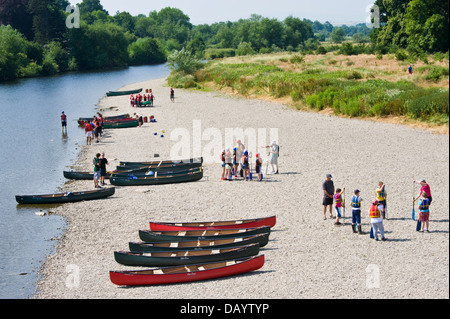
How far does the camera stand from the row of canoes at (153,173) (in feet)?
88.2

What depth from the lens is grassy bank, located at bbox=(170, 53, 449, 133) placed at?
38.0 metres

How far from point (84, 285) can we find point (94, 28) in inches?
4640

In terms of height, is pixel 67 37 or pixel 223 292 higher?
pixel 67 37

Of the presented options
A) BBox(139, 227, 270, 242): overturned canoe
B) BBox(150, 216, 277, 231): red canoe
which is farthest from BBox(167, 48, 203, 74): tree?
BBox(139, 227, 270, 242): overturned canoe

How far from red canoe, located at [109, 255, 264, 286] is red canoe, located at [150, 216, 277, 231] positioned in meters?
2.61

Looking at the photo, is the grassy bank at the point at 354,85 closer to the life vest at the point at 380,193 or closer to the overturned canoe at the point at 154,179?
the overturned canoe at the point at 154,179

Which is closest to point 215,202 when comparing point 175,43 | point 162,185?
point 162,185

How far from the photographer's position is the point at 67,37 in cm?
12112

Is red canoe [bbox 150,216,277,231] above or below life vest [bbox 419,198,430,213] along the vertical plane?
below

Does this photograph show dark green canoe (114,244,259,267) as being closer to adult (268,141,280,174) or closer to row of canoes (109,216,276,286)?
row of canoes (109,216,276,286)

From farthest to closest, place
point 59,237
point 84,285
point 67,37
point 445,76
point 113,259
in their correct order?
1. point 67,37
2. point 445,76
3. point 59,237
4. point 113,259
5. point 84,285

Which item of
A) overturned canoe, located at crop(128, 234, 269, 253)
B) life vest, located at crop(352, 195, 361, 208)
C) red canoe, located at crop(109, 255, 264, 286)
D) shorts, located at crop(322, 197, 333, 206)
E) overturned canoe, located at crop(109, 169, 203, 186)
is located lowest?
red canoe, located at crop(109, 255, 264, 286)

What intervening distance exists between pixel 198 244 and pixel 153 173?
424 inches

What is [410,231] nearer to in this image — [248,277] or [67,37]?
[248,277]
